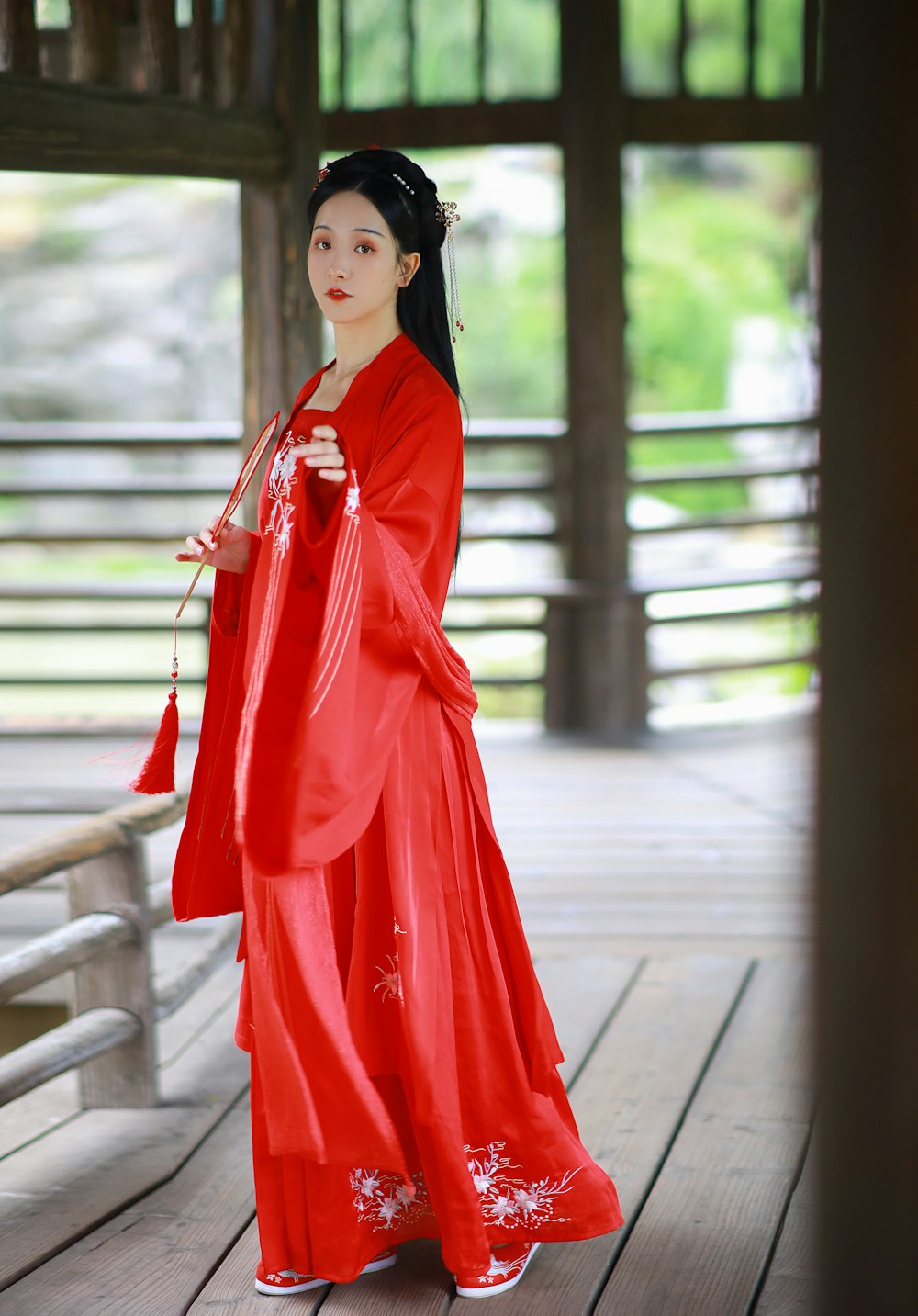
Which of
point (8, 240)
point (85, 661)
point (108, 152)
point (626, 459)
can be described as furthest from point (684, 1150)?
point (8, 240)

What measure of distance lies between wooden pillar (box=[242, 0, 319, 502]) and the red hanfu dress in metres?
1.29

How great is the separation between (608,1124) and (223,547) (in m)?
1.21

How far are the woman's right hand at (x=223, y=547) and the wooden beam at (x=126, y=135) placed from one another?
3.05 feet

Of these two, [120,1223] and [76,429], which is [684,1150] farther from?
[76,429]

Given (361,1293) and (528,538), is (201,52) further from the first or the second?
(528,538)

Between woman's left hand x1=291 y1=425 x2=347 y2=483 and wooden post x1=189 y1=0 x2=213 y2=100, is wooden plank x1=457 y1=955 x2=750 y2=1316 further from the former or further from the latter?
wooden post x1=189 y1=0 x2=213 y2=100

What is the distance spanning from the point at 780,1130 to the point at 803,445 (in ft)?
5.25

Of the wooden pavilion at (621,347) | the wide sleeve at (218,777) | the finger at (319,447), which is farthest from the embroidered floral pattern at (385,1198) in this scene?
the finger at (319,447)

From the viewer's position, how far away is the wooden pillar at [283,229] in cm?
304

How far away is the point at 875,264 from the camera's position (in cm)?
101

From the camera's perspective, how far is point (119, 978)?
252 cm

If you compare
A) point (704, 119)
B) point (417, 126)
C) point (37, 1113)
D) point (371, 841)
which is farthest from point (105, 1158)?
point (704, 119)

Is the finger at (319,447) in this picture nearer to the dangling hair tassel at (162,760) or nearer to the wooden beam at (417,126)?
the dangling hair tassel at (162,760)

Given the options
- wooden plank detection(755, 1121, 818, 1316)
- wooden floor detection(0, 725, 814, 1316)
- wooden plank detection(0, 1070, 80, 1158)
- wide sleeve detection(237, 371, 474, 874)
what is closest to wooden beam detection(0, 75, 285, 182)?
wide sleeve detection(237, 371, 474, 874)
